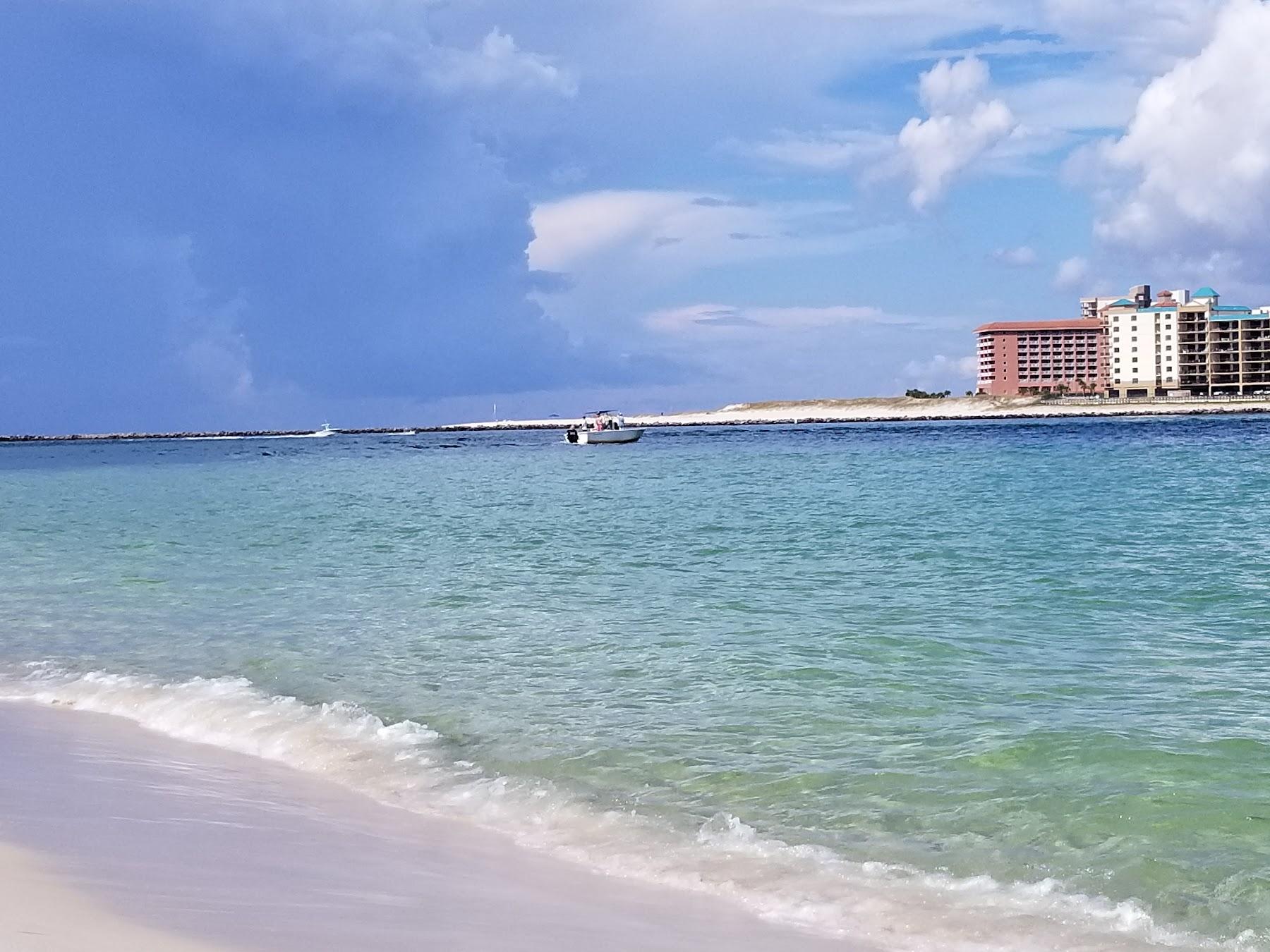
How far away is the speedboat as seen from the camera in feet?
402

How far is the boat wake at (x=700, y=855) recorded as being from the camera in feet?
18.2

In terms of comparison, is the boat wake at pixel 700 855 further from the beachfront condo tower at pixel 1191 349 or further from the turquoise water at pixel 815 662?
the beachfront condo tower at pixel 1191 349

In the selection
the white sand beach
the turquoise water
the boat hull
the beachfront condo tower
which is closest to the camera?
the white sand beach

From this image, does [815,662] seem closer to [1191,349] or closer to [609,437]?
[609,437]

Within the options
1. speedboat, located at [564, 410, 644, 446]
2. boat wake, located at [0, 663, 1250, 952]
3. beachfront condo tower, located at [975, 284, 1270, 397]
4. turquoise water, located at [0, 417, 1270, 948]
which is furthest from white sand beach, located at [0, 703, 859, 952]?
beachfront condo tower, located at [975, 284, 1270, 397]

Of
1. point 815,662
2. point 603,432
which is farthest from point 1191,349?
point 815,662

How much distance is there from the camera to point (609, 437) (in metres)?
123

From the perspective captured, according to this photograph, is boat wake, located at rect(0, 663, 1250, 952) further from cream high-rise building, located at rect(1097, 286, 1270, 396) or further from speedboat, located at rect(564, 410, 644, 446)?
cream high-rise building, located at rect(1097, 286, 1270, 396)

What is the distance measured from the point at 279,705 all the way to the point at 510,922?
19.3 feet

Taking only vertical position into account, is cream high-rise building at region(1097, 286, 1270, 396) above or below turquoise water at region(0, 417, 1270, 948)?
above

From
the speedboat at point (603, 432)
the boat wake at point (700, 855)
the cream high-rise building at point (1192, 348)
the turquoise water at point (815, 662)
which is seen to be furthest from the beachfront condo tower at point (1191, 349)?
the boat wake at point (700, 855)

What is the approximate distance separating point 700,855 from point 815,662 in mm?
5524

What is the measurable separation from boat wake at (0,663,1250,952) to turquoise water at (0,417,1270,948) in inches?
1.9

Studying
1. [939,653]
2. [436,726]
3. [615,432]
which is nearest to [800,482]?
[939,653]
